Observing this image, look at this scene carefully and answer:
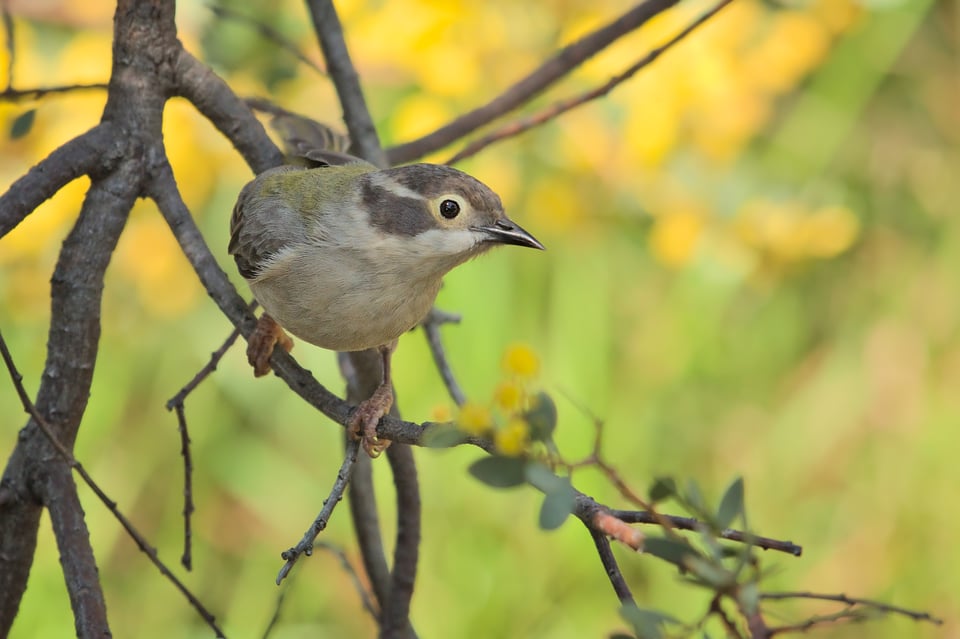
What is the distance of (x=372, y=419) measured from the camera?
233 centimetres

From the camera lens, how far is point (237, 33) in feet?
12.1

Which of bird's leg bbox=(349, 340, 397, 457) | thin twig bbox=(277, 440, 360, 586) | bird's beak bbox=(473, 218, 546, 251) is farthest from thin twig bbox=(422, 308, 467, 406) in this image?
thin twig bbox=(277, 440, 360, 586)

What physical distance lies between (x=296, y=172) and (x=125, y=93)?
26.4 inches

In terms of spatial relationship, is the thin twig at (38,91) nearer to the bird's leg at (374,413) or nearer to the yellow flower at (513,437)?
the bird's leg at (374,413)

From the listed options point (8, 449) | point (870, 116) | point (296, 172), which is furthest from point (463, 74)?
point (870, 116)

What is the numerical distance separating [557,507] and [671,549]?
0.15 m

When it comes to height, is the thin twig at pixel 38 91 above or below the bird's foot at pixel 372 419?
above

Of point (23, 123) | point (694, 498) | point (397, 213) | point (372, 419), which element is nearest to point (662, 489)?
point (694, 498)

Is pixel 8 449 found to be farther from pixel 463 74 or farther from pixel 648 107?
pixel 648 107

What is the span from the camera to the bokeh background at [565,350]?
4500 mm

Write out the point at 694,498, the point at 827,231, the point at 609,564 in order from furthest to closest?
the point at 827,231 → the point at 609,564 → the point at 694,498

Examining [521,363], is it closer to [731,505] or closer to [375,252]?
[731,505]

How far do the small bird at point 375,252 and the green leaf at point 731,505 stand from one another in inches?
44.9

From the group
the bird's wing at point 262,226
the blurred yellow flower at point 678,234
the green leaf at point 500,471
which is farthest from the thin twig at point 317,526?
the blurred yellow flower at point 678,234
